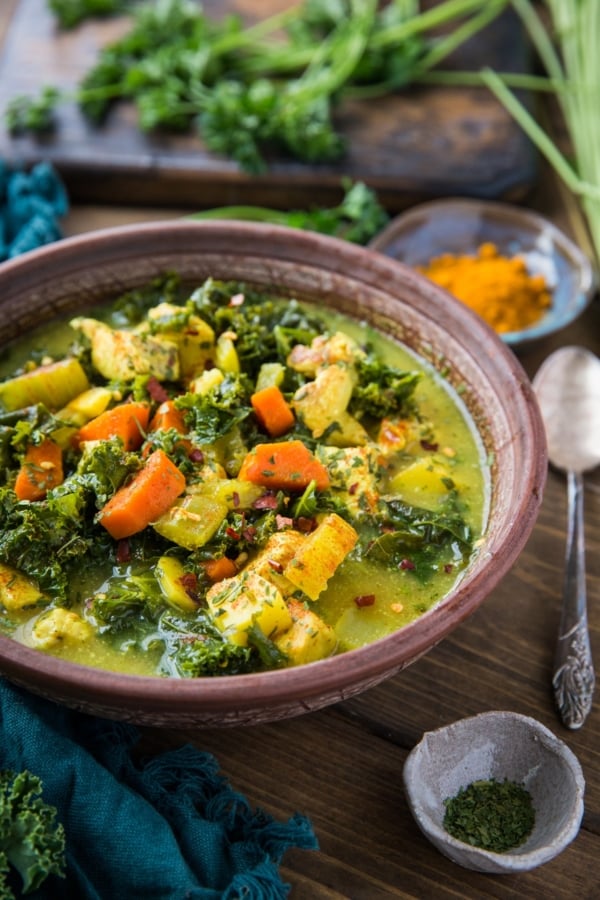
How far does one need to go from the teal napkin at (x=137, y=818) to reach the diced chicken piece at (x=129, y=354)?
1.16 meters

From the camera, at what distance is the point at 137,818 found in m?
2.83

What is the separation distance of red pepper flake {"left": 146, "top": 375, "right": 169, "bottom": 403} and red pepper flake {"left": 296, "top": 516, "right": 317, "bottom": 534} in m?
0.70

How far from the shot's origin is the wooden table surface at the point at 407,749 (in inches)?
114

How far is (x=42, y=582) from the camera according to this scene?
306 cm

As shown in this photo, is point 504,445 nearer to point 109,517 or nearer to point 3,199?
point 109,517

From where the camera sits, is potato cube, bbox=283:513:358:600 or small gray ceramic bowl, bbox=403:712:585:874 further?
potato cube, bbox=283:513:358:600

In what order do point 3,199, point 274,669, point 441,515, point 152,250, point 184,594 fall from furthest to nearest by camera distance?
point 3,199 → point 152,250 → point 441,515 → point 184,594 → point 274,669

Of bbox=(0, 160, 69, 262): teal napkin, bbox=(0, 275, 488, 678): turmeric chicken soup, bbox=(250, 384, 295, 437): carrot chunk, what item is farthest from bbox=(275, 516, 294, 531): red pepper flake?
bbox=(0, 160, 69, 262): teal napkin

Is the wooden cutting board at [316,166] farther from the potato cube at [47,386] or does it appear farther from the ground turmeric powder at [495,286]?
the potato cube at [47,386]

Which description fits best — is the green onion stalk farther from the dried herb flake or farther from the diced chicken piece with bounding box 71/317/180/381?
the dried herb flake

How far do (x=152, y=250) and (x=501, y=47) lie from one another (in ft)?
11.2

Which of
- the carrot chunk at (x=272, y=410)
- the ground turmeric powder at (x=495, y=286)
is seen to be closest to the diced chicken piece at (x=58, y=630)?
the carrot chunk at (x=272, y=410)

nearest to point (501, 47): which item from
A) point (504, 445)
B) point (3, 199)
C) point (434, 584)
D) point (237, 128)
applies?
point (237, 128)

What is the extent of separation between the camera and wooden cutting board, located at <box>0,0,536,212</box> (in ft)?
17.6
